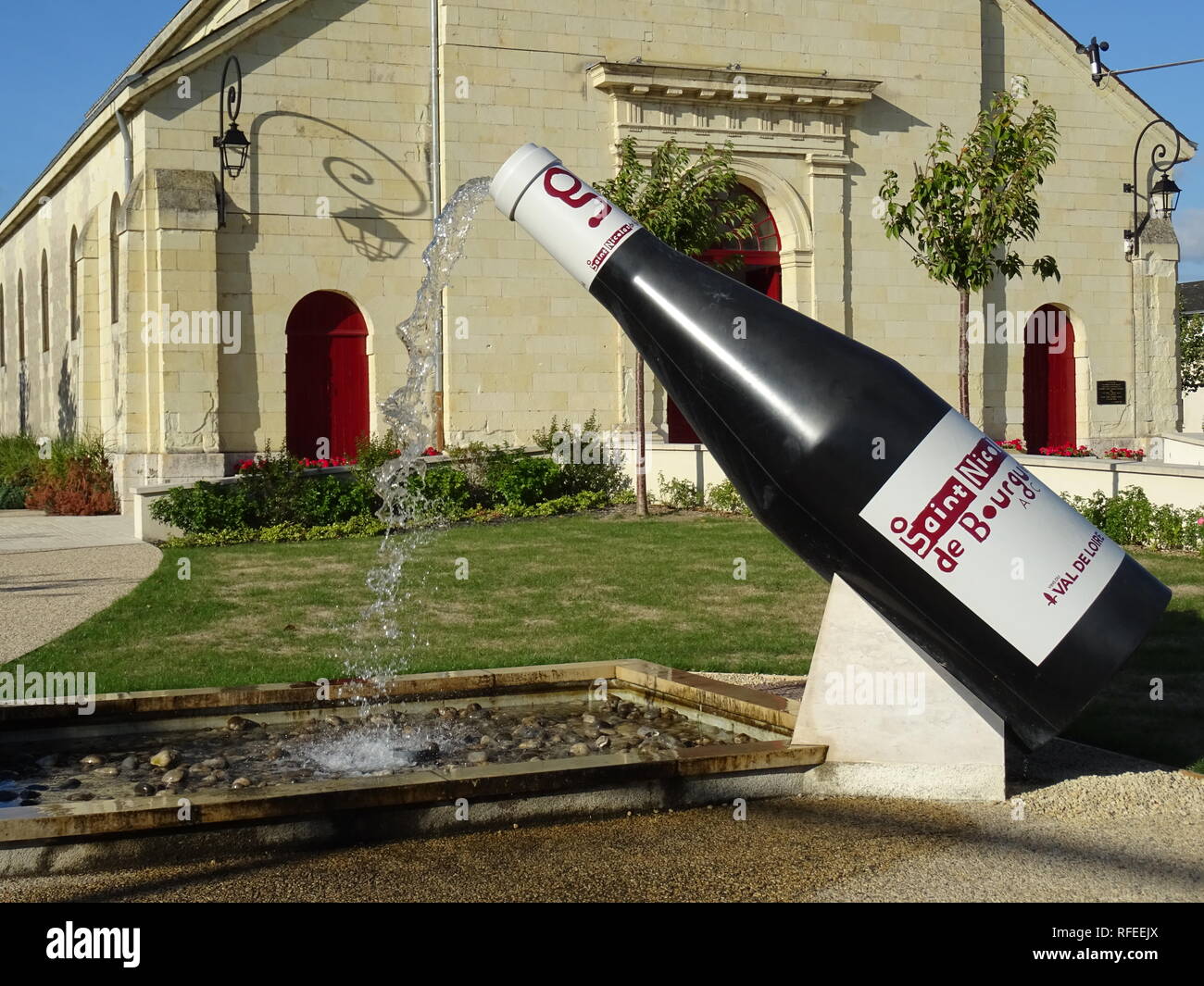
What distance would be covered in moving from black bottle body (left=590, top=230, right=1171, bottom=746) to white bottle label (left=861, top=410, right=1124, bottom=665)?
0.7 inches

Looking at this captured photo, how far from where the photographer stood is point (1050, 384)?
25.4 meters

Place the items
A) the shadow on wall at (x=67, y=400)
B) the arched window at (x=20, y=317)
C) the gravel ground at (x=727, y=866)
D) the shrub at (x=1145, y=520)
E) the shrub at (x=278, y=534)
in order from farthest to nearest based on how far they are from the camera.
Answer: the arched window at (x=20, y=317)
the shadow on wall at (x=67, y=400)
the shrub at (x=278, y=534)
the shrub at (x=1145, y=520)
the gravel ground at (x=727, y=866)

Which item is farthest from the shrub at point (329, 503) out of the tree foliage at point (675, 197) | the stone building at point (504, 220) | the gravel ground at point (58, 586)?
the tree foliage at point (675, 197)

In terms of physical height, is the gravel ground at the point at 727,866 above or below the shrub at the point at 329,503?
below

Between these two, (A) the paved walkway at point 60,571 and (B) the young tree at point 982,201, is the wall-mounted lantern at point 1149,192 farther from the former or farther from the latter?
(A) the paved walkway at point 60,571

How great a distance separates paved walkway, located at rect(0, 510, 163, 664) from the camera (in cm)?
1092

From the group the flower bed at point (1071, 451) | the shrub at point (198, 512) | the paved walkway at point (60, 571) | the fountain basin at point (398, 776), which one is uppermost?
the flower bed at point (1071, 451)

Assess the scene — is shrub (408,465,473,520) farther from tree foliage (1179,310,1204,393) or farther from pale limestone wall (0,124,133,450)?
tree foliage (1179,310,1204,393)

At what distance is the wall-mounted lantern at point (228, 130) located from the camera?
64.0 ft

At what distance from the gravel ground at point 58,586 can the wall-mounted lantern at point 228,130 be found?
634 centimetres

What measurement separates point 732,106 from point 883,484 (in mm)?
18587

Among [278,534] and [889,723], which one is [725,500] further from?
[889,723]

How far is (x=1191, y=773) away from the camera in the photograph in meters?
6.03

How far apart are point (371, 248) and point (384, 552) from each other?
7.43 metres
